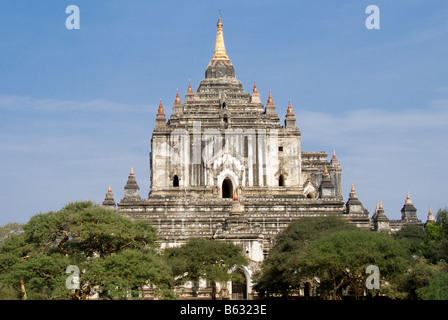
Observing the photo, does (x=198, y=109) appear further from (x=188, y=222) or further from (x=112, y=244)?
(x=112, y=244)

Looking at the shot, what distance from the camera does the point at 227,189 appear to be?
80000mm

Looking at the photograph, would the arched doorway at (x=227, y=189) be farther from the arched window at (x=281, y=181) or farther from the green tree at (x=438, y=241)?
the green tree at (x=438, y=241)

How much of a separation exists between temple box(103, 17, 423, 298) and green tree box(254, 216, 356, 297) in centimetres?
563

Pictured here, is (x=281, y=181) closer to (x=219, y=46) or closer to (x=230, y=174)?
(x=230, y=174)

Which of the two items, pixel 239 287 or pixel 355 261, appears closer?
pixel 355 261

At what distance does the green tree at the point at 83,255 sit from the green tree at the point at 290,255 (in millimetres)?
9672

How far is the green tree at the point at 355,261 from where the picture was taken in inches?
2028

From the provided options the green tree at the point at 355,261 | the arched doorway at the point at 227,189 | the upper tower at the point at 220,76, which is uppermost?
the upper tower at the point at 220,76

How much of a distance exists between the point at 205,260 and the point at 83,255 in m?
12.4

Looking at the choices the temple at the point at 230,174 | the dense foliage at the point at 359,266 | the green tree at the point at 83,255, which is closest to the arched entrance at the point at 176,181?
the temple at the point at 230,174

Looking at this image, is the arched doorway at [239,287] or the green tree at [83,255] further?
the arched doorway at [239,287]

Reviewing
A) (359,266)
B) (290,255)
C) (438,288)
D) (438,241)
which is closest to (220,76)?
(290,255)

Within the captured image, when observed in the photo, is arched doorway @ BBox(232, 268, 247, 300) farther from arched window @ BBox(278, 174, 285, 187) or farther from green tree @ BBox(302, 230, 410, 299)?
arched window @ BBox(278, 174, 285, 187)
